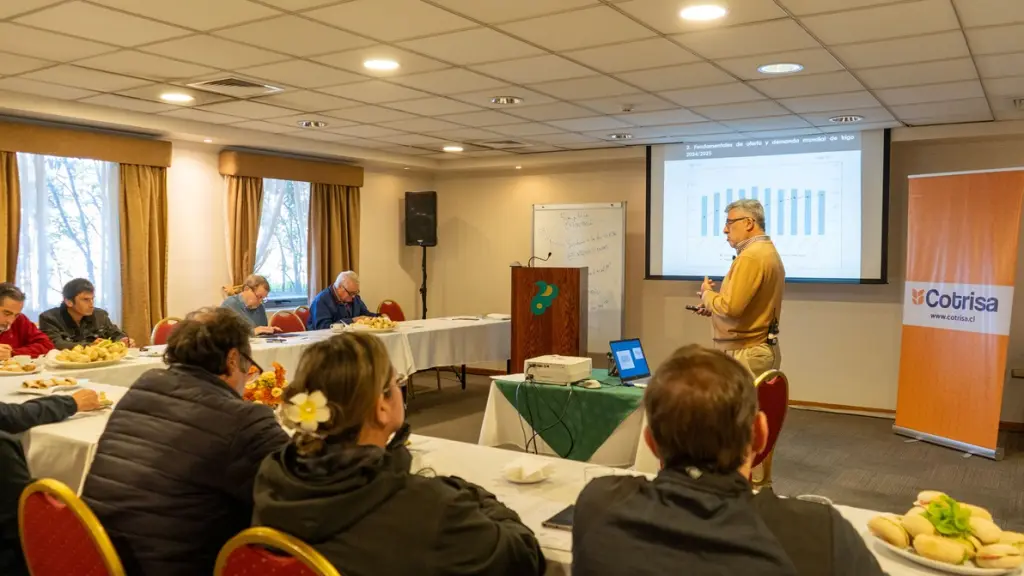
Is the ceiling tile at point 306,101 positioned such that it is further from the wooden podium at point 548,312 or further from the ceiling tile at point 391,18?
the wooden podium at point 548,312

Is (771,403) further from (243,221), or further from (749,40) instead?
(243,221)

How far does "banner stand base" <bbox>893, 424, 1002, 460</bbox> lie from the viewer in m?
5.15

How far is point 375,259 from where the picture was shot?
8.41m

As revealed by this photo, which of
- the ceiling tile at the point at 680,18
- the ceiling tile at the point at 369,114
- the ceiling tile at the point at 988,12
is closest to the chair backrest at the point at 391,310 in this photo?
the ceiling tile at the point at 369,114

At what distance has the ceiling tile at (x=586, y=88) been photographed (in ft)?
14.9

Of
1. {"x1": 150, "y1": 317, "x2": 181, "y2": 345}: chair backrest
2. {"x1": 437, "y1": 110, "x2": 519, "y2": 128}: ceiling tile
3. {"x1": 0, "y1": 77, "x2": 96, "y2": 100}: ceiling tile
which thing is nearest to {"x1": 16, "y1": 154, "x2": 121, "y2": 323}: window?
{"x1": 0, "y1": 77, "x2": 96, "y2": 100}: ceiling tile

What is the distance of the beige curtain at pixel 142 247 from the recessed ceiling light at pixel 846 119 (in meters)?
5.12

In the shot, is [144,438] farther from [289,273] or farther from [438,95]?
[289,273]

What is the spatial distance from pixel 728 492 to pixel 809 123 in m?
5.32

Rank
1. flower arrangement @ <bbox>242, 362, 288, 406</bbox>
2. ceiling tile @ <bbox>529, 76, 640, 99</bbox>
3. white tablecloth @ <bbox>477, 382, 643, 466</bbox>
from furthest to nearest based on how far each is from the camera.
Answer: ceiling tile @ <bbox>529, 76, 640, 99</bbox> → white tablecloth @ <bbox>477, 382, 643, 466</bbox> → flower arrangement @ <bbox>242, 362, 288, 406</bbox>

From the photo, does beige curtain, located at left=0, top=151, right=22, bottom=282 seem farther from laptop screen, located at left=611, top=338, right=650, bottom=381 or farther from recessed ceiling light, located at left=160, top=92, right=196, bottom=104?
laptop screen, located at left=611, top=338, right=650, bottom=381

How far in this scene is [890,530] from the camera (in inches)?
61.7

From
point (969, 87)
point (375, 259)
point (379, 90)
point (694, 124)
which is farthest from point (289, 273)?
point (969, 87)

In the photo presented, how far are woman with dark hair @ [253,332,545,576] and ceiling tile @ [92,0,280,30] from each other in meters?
2.15
